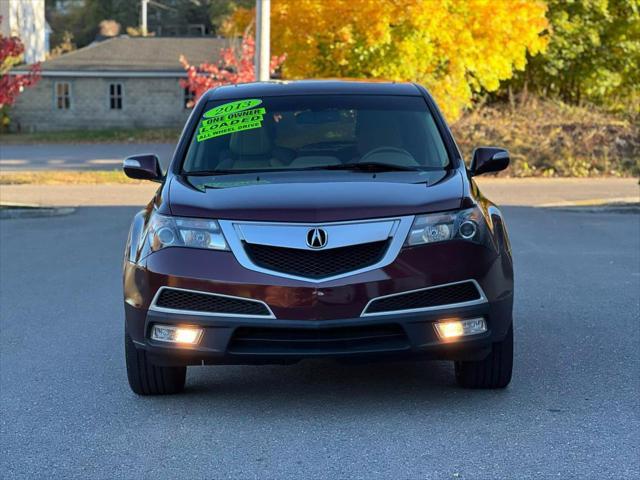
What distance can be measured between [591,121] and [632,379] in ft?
81.6

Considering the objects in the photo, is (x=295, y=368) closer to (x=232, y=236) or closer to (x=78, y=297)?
(x=232, y=236)

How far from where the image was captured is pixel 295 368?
23.4 ft

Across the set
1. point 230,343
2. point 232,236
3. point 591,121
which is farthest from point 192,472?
point 591,121

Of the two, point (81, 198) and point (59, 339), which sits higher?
point (59, 339)

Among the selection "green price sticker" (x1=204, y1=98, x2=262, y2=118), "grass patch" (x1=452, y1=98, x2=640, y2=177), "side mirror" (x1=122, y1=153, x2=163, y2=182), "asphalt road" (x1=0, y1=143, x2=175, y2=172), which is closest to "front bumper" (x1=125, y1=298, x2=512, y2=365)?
"side mirror" (x1=122, y1=153, x2=163, y2=182)

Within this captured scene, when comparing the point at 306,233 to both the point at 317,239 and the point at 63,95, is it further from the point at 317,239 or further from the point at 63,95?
the point at 63,95

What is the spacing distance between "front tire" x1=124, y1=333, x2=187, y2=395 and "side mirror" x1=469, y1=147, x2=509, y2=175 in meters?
2.20

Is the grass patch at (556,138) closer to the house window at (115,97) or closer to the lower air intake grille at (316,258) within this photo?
the lower air intake grille at (316,258)

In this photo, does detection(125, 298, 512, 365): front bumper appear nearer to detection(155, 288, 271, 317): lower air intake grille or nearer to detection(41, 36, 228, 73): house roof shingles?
detection(155, 288, 271, 317): lower air intake grille

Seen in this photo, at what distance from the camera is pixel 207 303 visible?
5.71m

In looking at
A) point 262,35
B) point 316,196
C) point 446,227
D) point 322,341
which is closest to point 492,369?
point 446,227

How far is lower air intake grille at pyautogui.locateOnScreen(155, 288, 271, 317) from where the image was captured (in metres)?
5.63

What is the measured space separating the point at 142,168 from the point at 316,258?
1.79 meters

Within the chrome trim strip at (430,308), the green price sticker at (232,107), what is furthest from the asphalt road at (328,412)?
the green price sticker at (232,107)
